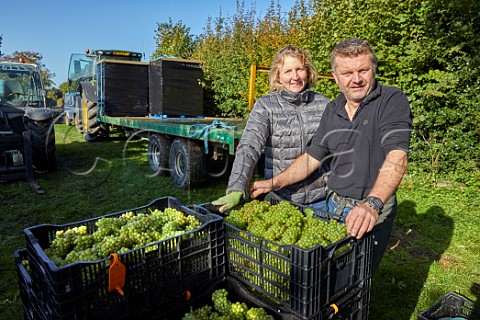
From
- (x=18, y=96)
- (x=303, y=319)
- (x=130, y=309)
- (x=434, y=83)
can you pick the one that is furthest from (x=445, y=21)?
(x=18, y=96)

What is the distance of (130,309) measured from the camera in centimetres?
152

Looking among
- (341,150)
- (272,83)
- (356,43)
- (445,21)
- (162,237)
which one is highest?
(445,21)

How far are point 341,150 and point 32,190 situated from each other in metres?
6.07

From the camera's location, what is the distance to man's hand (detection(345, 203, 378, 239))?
1618 mm

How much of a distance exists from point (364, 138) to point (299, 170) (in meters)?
0.55

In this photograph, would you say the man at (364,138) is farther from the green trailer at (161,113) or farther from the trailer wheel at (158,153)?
the trailer wheel at (158,153)

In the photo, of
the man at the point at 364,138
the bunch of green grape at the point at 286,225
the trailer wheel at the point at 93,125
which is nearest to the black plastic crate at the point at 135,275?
the bunch of green grape at the point at 286,225

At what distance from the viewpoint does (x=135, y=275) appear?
1521mm

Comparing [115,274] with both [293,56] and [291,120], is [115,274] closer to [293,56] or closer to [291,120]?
[291,120]

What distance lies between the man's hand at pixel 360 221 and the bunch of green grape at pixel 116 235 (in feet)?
2.45

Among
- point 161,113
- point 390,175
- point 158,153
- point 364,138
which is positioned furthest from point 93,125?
point 390,175

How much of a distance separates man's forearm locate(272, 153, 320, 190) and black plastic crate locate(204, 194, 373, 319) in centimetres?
74

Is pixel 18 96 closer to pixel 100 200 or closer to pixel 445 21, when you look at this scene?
pixel 100 200

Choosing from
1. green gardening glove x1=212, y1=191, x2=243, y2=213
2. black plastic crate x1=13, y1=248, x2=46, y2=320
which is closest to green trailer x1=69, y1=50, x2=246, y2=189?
green gardening glove x1=212, y1=191, x2=243, y2=213
